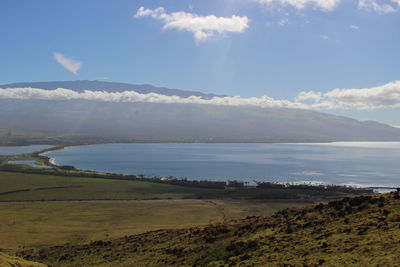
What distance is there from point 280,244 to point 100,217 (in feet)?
205

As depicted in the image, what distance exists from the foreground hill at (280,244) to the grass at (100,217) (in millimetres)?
Answer: 14440

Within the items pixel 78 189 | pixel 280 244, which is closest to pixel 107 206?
pixel 78 189

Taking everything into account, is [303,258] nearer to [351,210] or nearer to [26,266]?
[351,210]

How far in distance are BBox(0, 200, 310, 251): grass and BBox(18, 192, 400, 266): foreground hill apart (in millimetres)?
14440

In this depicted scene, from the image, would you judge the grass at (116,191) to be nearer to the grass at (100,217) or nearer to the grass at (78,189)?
the grass at (78,189)

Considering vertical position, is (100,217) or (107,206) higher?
(107,206)

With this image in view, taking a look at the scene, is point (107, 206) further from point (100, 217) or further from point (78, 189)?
point (78, 189)

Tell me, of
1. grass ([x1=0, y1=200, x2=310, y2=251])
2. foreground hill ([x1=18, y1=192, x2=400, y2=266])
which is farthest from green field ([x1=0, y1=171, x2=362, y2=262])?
foreground hill ([x1=18, y1=192, x2=400, y2=266])

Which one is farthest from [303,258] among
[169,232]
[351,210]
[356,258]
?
[169,232]

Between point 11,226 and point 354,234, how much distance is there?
6977 cm

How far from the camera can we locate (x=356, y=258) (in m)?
24.7

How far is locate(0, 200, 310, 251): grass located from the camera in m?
65.0

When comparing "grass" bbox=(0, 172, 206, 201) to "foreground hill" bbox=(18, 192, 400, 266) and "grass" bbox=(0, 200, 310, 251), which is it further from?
"foreground hill" bbox=(18, 192, 400, 266)

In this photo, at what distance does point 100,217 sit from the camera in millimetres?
86250
